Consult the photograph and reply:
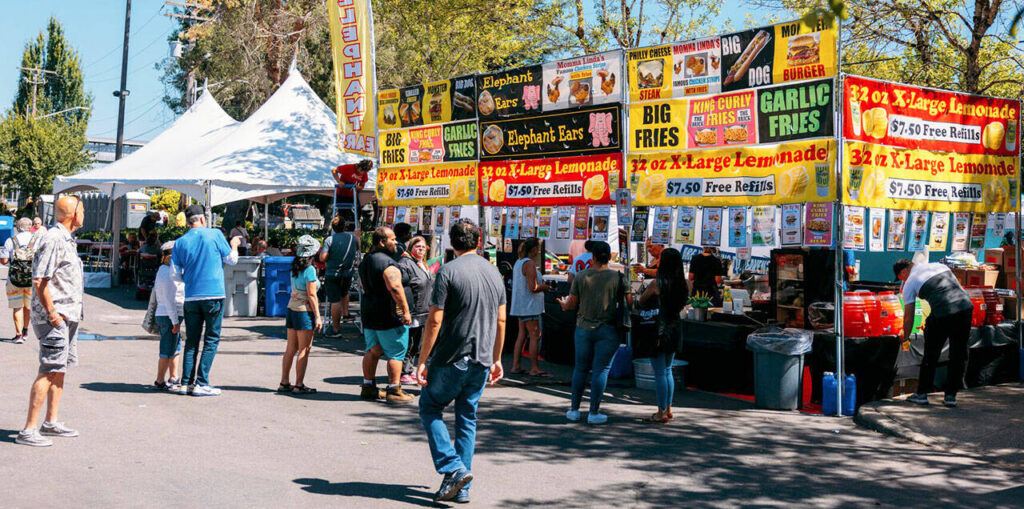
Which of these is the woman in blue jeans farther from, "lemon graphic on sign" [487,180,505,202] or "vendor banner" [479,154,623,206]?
"lemon graphic on sign" [487,180,505,202]

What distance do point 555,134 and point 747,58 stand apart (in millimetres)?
3050

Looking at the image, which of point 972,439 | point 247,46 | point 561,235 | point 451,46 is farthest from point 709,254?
point 247,46

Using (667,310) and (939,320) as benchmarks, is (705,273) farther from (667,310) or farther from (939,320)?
(667,310)

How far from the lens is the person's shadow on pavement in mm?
5969

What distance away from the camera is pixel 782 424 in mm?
8766

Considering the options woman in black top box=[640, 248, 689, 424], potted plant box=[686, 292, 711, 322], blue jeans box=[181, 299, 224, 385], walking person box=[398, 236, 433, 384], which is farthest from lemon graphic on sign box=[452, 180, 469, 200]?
woman in black top box=[640, 248, 689, 424]

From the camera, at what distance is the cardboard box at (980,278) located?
11.9 metres

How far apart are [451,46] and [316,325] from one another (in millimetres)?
20475

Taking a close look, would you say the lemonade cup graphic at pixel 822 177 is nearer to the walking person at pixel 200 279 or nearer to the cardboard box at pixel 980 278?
the cardboard box at pixel 980 278

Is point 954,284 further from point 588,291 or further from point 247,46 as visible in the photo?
point 247,46

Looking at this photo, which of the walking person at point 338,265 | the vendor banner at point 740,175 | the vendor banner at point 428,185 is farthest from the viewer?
the walking person at point 338,265

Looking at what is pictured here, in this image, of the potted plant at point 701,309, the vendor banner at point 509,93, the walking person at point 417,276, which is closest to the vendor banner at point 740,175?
the potted plant at point 701,309

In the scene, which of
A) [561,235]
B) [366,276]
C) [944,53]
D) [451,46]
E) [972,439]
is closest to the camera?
[972,439]

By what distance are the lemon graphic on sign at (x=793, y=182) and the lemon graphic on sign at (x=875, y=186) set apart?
1.95ft
